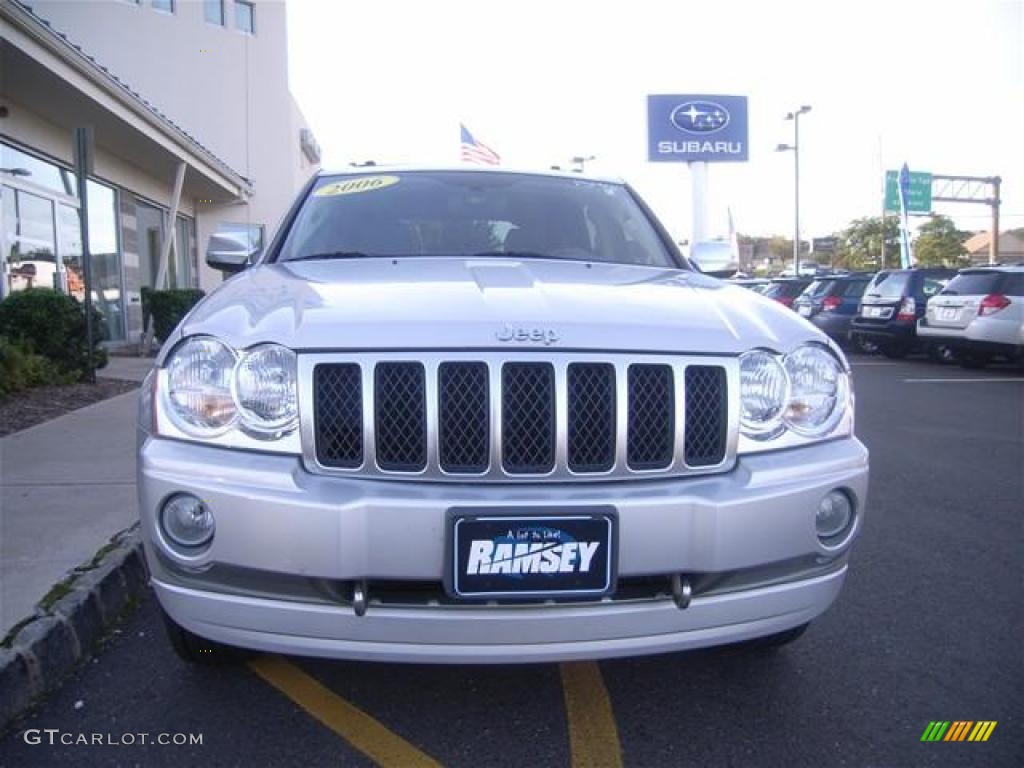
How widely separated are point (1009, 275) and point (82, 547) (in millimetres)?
12275

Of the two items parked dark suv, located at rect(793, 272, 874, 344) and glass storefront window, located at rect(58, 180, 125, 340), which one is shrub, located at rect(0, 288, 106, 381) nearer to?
glass storefront window, located at rect(58, 180, 125, 340)

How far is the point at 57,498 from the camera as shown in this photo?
4082mm

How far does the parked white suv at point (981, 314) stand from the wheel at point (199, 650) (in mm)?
11740

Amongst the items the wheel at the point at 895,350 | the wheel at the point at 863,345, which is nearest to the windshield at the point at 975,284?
the wheel at the point at 895,350

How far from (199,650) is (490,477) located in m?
1.15

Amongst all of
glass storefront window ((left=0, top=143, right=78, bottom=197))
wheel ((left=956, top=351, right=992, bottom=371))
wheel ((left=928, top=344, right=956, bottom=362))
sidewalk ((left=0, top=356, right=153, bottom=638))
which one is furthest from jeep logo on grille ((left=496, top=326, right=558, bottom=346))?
wheel ((left=928, top=344, right=956, bottom=362))

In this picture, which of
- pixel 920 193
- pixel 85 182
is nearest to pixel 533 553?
pixel 85 182

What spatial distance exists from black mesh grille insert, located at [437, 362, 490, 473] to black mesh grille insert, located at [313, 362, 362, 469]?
0.22m

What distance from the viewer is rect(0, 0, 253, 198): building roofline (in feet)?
23.8

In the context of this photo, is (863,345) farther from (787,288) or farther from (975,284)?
(787,288)

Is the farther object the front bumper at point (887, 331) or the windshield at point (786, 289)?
the windshield at point (786, 289)

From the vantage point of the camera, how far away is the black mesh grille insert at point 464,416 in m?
2.04

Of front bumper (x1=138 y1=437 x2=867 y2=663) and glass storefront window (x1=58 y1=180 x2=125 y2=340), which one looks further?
glass storefront window (x1=58 y1=180 x2=125 y2=340)

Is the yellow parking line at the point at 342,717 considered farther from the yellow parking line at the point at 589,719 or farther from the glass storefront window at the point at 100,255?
the glass storefront window at the point at 100,255
